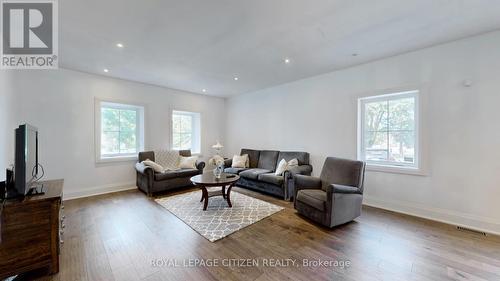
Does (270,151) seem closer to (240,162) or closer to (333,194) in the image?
(240,162)

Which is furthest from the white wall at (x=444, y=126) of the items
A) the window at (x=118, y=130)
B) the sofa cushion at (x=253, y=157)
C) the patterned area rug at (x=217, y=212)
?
the window at (x=118, y=130)

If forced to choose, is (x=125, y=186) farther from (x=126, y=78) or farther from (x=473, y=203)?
(x=473, y=203)

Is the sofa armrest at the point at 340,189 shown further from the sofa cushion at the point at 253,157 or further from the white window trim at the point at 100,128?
the white window trim at the point at 100,128

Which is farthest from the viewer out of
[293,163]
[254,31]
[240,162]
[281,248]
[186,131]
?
[186,131]

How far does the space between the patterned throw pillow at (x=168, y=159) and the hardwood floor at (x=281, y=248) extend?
1.79m

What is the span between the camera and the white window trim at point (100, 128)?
433cm

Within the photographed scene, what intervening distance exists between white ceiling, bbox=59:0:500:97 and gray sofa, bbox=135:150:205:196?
2.02m

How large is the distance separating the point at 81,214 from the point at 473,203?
5.84m

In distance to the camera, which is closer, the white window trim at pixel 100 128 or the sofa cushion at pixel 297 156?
the white window trim at pixel 100 128

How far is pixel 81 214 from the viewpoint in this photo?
10.6ft

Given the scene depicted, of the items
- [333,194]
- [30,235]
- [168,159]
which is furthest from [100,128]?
[333,194]

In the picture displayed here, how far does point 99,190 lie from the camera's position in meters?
4.37

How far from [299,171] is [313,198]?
1.18 m

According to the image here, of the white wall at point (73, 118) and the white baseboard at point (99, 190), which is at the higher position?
the white wall at point (73, 118)
